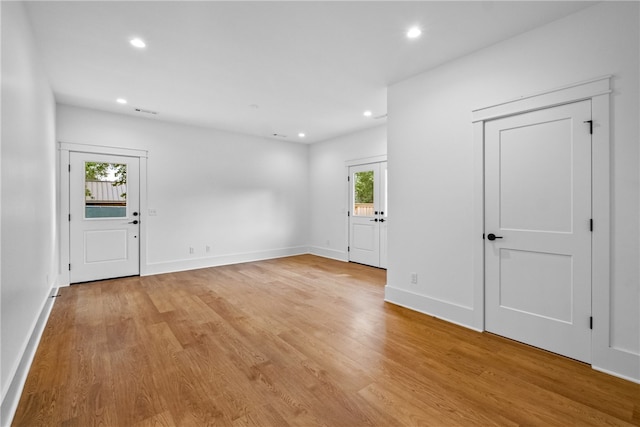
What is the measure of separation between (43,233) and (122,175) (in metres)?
2.28

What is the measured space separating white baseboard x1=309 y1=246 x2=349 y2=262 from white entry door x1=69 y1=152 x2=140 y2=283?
3.94 metres

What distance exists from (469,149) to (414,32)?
50.1 inches

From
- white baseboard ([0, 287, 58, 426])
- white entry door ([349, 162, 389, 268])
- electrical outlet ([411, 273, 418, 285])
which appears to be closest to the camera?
white baseboard ([0, 287, 58, 426])

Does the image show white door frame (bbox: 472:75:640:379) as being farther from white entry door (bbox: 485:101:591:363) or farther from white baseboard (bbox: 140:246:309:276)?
white baseboard (bbox: 140:246:309:276)

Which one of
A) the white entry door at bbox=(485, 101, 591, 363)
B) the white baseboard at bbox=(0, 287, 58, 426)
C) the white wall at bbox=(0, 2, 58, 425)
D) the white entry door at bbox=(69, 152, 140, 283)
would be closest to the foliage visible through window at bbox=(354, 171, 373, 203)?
the white entry door at bbox=(485, 101, 591, 363)

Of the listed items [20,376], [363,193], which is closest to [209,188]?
[363,193]

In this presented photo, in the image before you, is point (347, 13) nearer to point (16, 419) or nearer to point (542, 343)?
point (542, 343)

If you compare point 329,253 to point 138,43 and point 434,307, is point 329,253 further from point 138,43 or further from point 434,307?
point 138,43

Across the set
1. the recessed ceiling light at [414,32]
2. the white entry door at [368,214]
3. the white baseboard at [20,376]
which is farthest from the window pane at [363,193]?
the white baseboard at [20,376]

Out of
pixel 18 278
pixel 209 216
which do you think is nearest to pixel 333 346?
pixel 18 278

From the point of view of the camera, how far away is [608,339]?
2.27m

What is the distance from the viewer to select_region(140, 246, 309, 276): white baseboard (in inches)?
216

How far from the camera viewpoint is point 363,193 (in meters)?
6.49

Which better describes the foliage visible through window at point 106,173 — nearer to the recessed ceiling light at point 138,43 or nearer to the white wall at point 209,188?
the white wall at point 209,188
